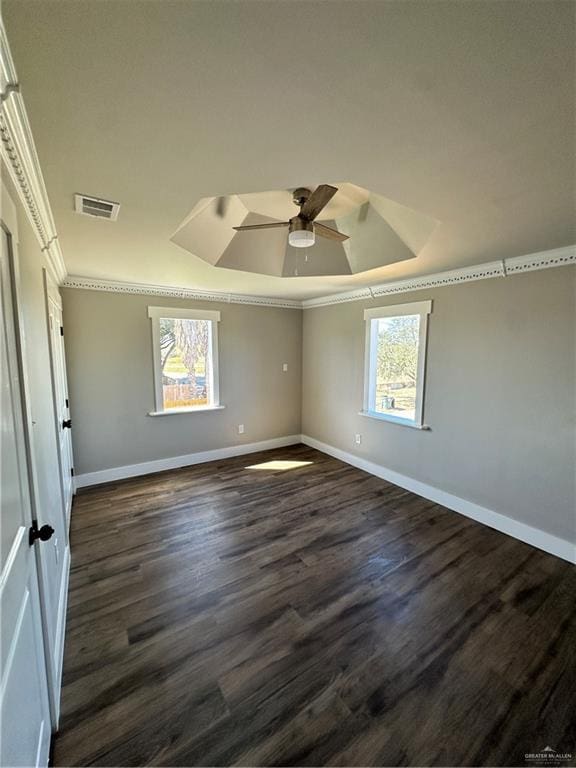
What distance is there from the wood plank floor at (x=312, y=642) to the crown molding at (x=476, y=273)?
2331 millimetres

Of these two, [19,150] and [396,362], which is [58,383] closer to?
[19,150]

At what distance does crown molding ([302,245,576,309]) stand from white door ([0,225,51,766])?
332cm

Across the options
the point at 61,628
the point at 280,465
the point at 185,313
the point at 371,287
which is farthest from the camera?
the point at 280,465

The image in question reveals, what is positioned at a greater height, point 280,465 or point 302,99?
point 302,99

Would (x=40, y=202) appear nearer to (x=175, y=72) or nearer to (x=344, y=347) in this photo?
(x=175, y=72)

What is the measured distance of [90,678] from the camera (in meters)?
1.54

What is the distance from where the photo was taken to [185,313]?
4129 mm

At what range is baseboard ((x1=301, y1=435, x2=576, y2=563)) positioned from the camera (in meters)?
2.50

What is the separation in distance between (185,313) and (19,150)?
2.97m

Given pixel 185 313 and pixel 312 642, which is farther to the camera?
pixel 185 313

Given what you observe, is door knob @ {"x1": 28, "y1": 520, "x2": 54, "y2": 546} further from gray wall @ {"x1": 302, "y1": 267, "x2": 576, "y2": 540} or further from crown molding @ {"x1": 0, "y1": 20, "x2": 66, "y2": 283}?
gray wall @ {"x1": 302, "y1": 267, "x2": 576, "y2": 540}

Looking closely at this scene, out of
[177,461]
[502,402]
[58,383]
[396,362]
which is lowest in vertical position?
[177,461]

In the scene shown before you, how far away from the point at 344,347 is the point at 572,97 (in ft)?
11.3

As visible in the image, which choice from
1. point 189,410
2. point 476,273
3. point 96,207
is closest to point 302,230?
point 96,207
